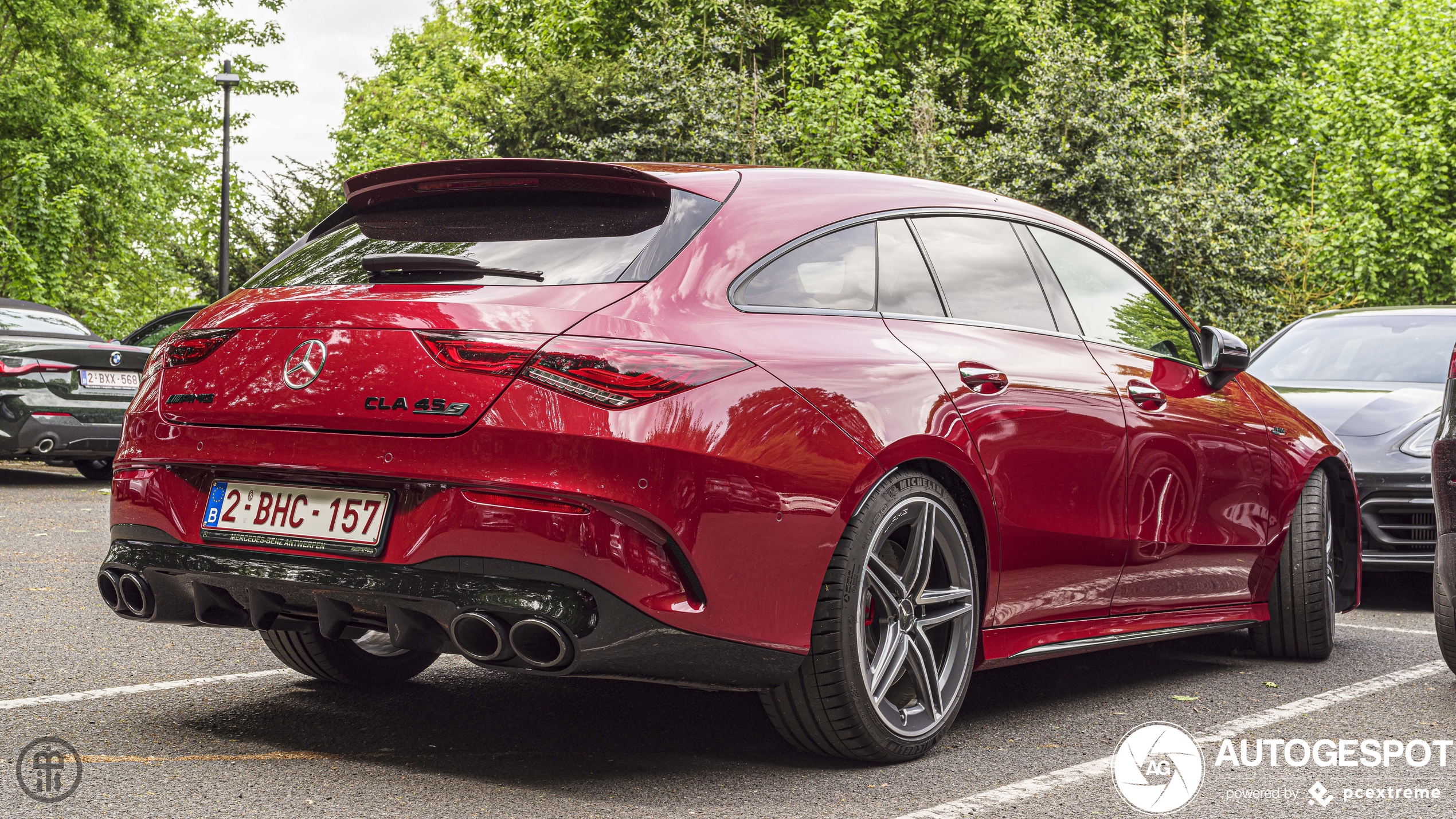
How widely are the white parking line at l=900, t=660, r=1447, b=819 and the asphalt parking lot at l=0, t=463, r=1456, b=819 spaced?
0.04ft

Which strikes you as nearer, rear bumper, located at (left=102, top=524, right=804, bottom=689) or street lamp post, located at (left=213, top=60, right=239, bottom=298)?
rear bumper, located at (left=102, top=524, right=804, bottom=689)

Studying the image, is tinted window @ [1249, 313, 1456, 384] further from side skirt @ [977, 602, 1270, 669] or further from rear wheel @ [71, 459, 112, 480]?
rear wheel @ [71, 459, 112, 480]

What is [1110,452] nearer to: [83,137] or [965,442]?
[965,442]

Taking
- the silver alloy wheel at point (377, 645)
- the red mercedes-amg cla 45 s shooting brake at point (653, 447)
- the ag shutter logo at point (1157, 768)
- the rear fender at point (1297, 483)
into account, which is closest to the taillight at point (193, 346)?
the red mercedes-amg cla 45 s shooting brake at point (653, 447)

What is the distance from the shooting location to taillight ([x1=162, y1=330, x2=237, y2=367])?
371cm

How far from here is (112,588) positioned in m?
3.78

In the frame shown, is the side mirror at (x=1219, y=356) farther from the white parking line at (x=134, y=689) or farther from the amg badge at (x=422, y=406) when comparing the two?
the white parking line at (x=134, y=689)

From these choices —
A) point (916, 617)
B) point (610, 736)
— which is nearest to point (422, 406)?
point (610, 736)

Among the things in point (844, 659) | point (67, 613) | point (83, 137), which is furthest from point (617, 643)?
point (83, 137)

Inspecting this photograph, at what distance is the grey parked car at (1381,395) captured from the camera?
7281 mm

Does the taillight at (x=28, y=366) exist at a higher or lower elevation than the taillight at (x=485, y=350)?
lower

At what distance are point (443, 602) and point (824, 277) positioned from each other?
138 centimetres

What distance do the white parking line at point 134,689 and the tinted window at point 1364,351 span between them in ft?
21.5

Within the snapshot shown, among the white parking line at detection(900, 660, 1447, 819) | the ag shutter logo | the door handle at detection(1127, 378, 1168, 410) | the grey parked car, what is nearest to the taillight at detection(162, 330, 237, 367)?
the white parking line at detection(900, 660, 1447, 819)
